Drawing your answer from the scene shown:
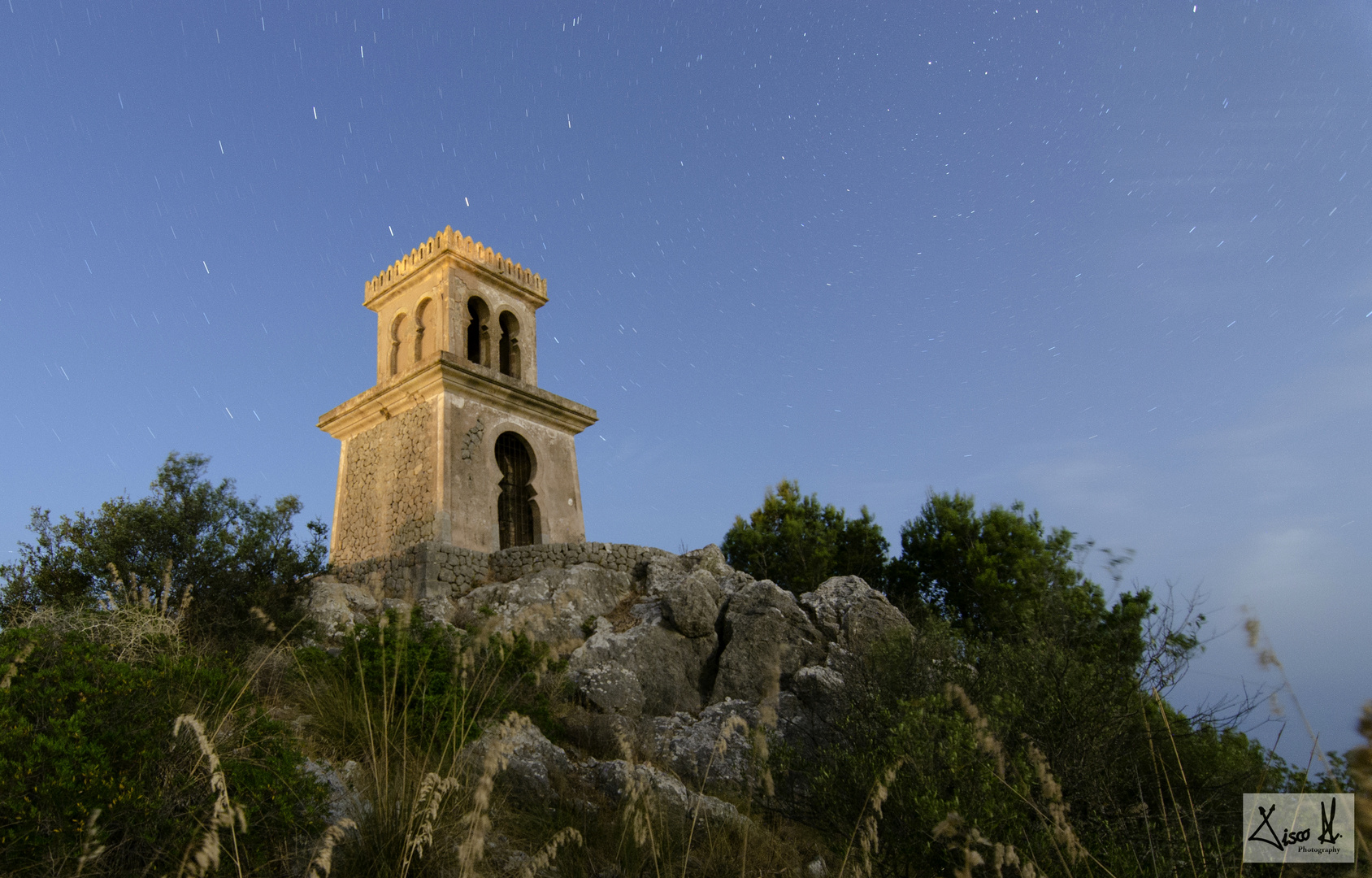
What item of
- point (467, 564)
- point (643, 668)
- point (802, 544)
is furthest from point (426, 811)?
point (802, 544)

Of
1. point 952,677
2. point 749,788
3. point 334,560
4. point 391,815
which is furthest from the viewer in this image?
point 334,560

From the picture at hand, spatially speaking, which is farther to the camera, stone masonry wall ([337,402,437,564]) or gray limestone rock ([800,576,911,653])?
stone masonry wall ([337,402,437,564])

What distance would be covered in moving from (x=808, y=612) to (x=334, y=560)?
9.44 metres

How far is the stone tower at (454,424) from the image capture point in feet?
48.3

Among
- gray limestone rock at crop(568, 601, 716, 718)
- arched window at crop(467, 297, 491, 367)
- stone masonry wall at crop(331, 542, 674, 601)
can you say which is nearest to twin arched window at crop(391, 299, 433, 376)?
arched window at crop(467, 297, 491, 367)

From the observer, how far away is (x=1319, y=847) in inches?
→ 178

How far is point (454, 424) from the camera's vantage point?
14906 mm

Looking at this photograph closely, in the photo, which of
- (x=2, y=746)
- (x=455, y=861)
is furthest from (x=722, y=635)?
(x=2, y=746)

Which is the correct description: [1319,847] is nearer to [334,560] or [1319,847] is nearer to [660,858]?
[660,858]

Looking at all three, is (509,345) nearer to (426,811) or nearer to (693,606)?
(693,606)

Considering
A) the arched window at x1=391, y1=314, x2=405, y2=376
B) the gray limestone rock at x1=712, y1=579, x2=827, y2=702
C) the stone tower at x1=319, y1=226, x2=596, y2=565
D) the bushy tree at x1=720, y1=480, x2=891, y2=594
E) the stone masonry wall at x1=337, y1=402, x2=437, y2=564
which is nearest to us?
the gray limestone rock at x1=712, y1=579, x2=827, y2=702

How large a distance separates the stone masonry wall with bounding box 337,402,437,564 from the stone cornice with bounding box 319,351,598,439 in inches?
10.7

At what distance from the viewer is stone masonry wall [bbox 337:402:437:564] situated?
14.6 metres

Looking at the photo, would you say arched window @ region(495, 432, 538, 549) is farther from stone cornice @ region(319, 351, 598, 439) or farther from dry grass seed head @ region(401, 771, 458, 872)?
dry grass seed head @ region(401, 771, 458, 872)
